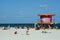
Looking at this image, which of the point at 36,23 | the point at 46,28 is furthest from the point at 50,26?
the point at 36,23

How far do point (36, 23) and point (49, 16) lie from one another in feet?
7.48

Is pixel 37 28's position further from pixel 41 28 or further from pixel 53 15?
pixel 53 15

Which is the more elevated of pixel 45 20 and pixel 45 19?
pixel 45 19

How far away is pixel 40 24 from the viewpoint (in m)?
36.2

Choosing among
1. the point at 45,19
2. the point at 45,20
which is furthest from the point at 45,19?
the point at 45,20

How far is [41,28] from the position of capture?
3681 cm

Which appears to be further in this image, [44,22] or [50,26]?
[50,26]

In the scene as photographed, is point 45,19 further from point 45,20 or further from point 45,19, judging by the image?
point 45,20

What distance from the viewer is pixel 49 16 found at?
35750 mm

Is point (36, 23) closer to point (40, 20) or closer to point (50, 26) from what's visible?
point (40, 20)

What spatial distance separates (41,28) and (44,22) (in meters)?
1.92

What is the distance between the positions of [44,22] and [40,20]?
0.78 metres

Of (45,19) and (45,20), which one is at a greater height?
(45,19)

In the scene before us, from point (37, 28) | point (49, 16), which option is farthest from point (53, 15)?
point (37, 28)
